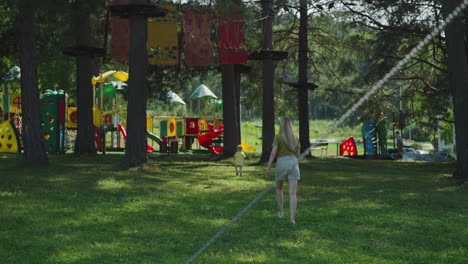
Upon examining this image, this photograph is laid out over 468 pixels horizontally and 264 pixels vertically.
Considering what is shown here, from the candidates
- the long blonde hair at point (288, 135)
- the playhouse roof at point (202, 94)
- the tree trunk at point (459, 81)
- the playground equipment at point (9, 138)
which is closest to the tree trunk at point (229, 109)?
the playground equipment at point (9, 138)

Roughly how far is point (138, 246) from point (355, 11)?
17300 mm

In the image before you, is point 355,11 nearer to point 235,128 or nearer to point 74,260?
point 235,128

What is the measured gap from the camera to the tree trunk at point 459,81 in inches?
617

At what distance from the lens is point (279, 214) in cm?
917

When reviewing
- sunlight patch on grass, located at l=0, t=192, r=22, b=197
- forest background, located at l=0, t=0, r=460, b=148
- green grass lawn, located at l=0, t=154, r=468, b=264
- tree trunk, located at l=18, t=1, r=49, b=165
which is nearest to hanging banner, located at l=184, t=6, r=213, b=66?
forest background, located at l=0, t=0, r=460, b=148

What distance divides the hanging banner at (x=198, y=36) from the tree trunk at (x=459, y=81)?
967 centimetres

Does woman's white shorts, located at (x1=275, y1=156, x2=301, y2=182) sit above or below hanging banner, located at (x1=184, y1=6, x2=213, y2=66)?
below

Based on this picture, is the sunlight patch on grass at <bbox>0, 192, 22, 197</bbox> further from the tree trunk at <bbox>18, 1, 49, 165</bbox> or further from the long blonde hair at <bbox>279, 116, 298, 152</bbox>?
the long blonde hair at <bbox>279, 116, 298, 152</bbox>

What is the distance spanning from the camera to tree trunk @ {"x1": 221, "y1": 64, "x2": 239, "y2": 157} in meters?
23.7

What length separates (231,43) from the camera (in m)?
22.8

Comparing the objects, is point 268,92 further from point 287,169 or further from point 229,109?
point 287,169

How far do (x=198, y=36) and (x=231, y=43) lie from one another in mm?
1339

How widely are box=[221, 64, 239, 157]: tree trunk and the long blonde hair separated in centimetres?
1497

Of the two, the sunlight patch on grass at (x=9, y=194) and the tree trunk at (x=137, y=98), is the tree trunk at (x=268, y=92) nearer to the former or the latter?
the tree trunk at (x=137, y=98)
